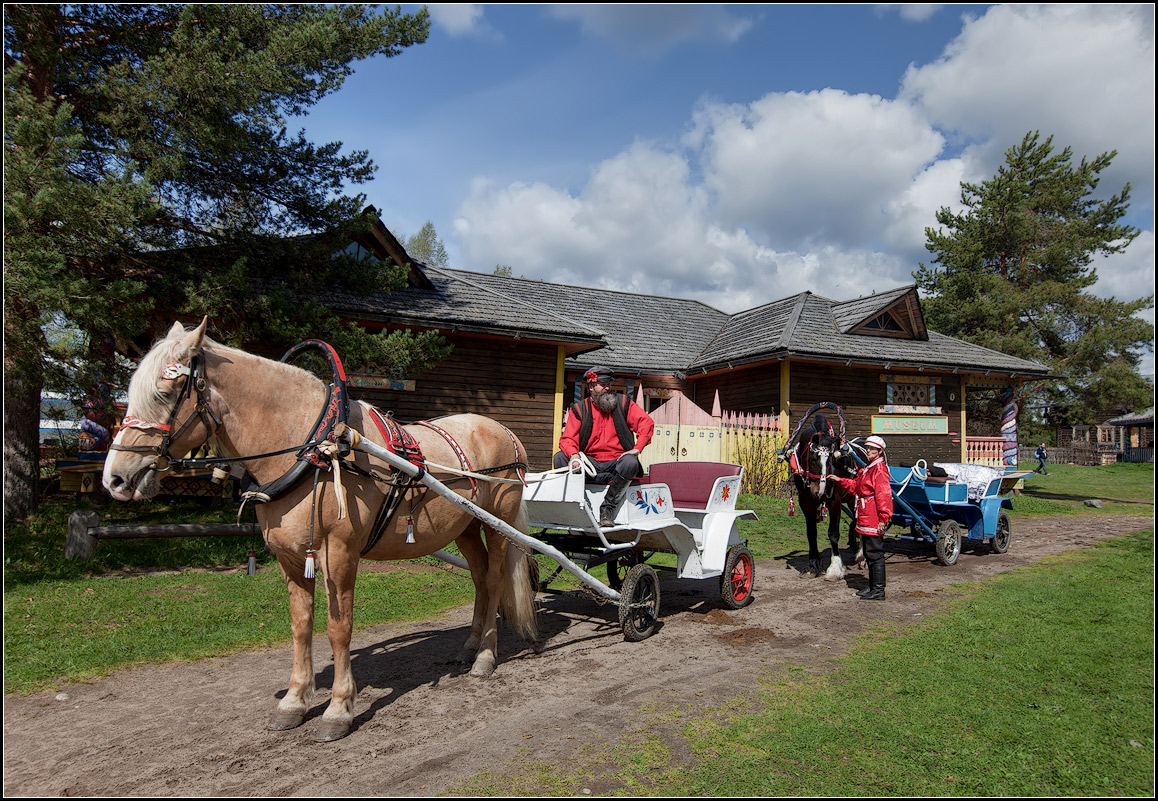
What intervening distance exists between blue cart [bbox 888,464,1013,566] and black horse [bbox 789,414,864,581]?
5.00 ft

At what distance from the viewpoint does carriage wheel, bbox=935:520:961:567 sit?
923cm

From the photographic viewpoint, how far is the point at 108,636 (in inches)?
225

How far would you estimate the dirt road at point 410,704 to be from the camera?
340cm

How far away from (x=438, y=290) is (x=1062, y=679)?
12584 millimetres

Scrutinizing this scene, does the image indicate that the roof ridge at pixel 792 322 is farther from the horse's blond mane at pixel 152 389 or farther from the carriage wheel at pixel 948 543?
the horse's blond mane at pixel 152 389

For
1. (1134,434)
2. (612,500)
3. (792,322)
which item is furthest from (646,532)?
(1134,434)

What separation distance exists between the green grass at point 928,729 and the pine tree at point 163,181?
7.11 metres

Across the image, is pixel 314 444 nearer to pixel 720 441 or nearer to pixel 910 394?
pixel 720 441

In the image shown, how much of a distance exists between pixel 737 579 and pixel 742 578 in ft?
0.32

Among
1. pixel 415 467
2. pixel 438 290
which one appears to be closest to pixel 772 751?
pixel 415 467

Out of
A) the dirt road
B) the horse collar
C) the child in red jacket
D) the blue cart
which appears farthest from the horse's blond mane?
the blue cart

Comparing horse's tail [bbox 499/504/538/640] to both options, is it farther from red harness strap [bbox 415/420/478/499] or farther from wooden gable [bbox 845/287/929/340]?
wooden gable [bbox 845/287/929/340]

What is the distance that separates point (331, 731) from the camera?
381 centimetres

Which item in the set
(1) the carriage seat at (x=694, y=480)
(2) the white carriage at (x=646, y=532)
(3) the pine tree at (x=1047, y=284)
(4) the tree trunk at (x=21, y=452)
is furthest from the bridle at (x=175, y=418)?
(3) the pine tree at (x=1047, y=284)
